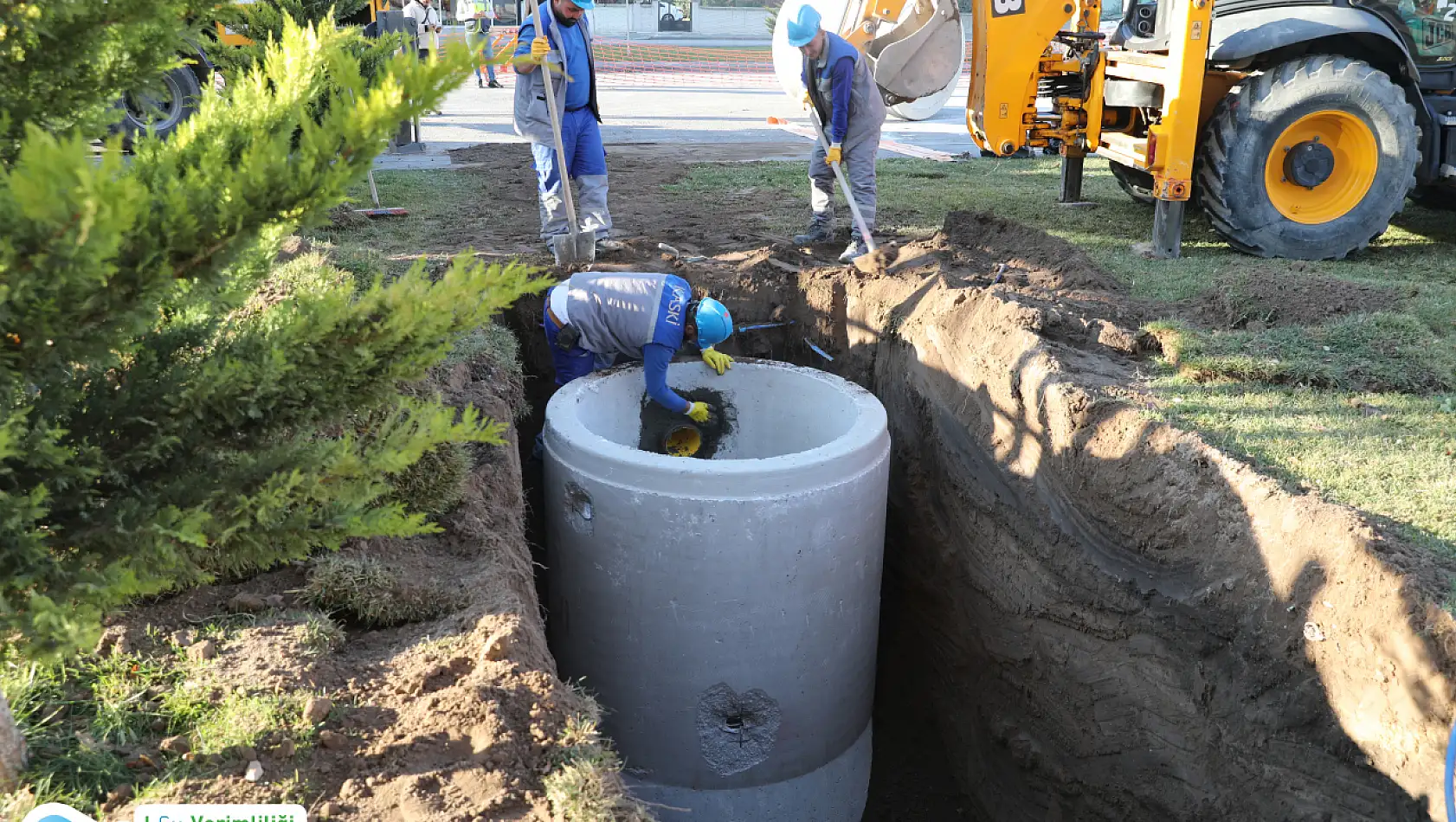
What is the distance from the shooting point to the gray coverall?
6.91m

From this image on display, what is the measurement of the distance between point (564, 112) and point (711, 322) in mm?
2180

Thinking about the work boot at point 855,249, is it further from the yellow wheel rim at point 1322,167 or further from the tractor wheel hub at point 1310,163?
the tractor wheel hub at point 1310,163

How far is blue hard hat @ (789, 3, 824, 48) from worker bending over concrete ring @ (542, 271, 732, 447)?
2188 mm

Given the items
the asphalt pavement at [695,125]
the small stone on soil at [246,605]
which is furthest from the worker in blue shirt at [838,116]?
the small stone on soil at [246,605]

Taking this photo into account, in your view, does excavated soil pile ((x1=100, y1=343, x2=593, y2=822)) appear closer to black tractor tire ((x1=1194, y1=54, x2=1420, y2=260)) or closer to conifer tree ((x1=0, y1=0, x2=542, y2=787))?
conifer tree ((x1=0, y1=0, x2=542, y2=787))

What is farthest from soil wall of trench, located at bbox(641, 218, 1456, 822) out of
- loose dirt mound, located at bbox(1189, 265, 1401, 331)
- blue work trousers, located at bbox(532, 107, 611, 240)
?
blue work trousers, located at bbox(532, 107, 611, 240)

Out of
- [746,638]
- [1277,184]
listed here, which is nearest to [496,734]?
[746,638]

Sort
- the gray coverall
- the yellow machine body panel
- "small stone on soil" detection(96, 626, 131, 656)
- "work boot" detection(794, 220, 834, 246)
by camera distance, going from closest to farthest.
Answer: "small stone on soil" detection(96, 626, 131, 656) < the gray coverall < the yellow machine body panel < "work boot" detection(794, 220, 834, 246)

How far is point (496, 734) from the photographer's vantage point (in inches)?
109

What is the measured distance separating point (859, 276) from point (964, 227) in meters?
1.32

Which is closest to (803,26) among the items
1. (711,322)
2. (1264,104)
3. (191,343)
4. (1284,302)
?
(711,322)

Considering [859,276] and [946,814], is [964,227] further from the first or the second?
[946,814]

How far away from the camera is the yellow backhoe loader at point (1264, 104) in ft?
21.4

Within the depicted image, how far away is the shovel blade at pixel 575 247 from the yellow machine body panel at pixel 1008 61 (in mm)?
2975
